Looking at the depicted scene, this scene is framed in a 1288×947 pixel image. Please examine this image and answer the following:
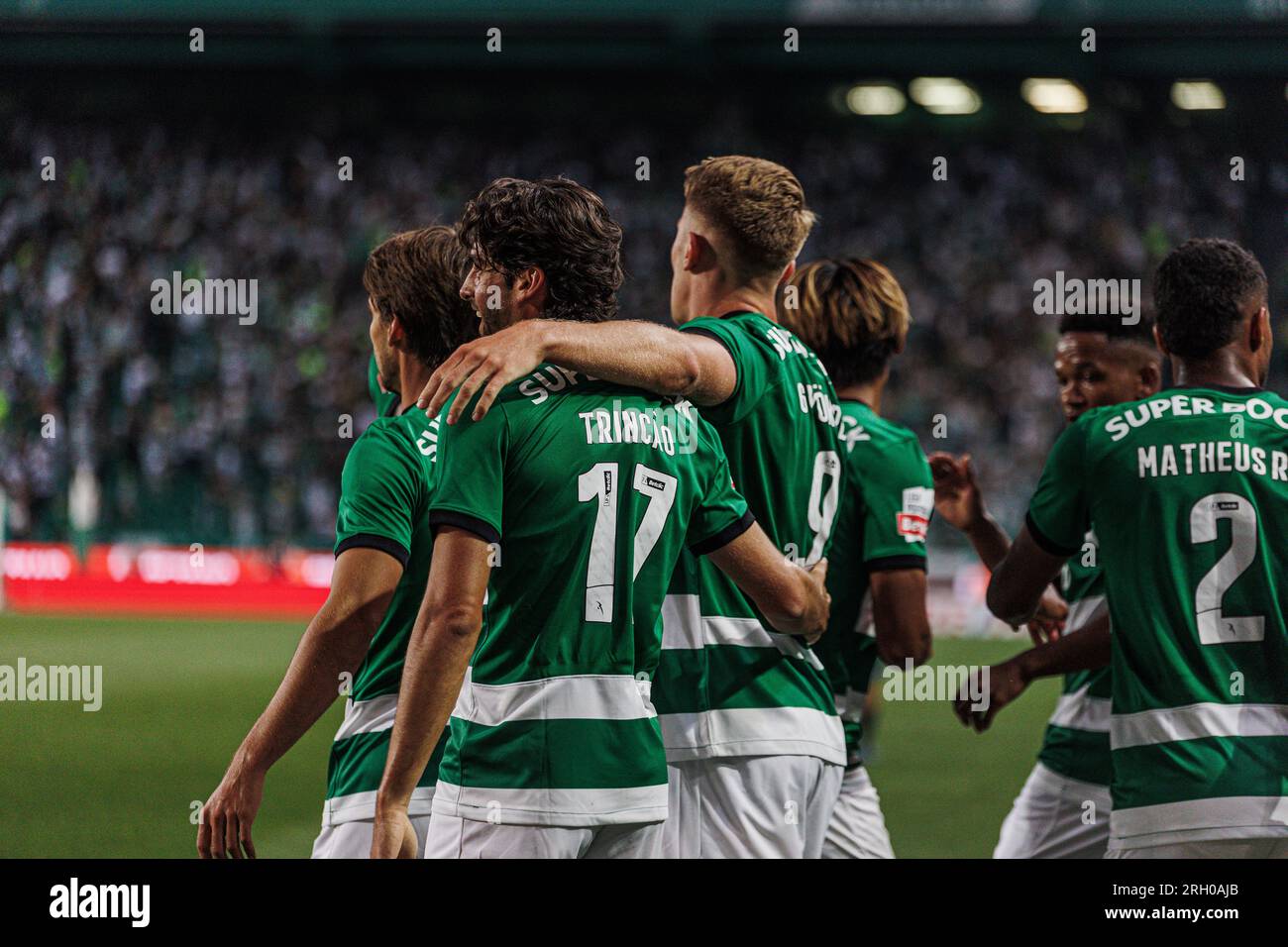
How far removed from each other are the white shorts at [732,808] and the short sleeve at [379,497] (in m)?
0.81

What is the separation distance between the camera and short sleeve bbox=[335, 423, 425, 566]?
9.96 ft

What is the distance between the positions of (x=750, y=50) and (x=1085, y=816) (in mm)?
21126

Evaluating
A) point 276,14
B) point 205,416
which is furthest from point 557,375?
point 276,14

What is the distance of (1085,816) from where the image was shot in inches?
171

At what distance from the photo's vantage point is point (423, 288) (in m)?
3.31

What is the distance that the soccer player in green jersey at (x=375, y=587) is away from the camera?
9.71ft

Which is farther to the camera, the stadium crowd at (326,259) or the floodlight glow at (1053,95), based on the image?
the floodlight glow at (1053,95)

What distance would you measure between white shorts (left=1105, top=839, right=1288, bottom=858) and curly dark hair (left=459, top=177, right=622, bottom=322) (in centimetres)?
177

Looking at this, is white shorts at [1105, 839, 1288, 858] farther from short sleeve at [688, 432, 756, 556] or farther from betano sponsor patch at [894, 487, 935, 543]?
short sleeve at [688, 432, 756, 556]

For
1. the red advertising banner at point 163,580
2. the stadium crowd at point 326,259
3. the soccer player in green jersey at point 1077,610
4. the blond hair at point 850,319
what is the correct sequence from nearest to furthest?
the blond hair at point 850,319 < the soccer player in green jersey at point 1077,610 < the red advertising banner at point 163,580 < the stadium crowd at point 326,259

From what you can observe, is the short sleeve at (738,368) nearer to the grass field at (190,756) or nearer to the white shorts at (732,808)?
the white shorts at (732,808)

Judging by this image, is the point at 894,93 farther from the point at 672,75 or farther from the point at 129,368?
the point at 129,368

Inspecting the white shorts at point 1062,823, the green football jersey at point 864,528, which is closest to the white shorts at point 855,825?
the green football jersey at point 864,528

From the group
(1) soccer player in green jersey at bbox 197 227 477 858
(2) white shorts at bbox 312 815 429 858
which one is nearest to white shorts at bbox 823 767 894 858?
Result: (1) soccer player in green jersey at bbox 197 227 477 858
